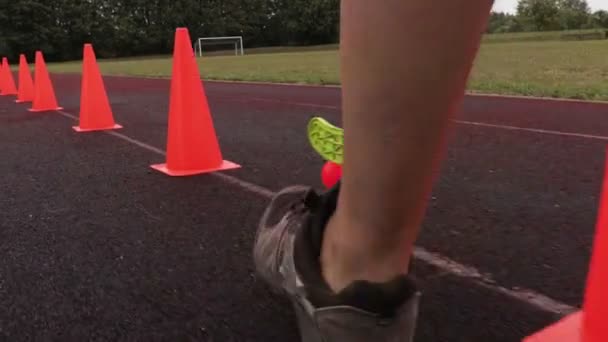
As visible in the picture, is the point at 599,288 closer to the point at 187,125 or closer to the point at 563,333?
the point at 563,333

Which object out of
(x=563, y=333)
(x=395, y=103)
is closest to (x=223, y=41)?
(x=563, y=333)

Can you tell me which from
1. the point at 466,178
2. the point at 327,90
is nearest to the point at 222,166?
the point at 466,178

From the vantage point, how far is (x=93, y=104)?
6.15 meters

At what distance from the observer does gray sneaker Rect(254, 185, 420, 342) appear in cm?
118

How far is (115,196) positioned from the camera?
3.22m

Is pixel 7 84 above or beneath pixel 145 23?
beneath

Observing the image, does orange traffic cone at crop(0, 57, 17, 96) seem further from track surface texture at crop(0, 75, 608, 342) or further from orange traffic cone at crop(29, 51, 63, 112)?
track surface texture at crop(0, 75, 608, 342)

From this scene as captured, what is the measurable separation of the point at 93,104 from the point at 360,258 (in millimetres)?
5508

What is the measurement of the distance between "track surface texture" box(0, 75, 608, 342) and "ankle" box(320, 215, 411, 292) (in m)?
0.46

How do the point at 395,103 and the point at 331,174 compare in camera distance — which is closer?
the point at 395,103

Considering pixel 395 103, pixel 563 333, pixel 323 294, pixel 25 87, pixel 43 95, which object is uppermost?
pixel 395 103

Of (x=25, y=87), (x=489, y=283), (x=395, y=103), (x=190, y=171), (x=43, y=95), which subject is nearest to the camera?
(x=395, y=103)

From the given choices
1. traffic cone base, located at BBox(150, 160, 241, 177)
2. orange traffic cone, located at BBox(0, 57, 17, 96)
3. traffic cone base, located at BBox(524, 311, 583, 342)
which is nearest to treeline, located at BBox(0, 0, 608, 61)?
orange traffic cone, located at BBox(0, 57, 17, 96)

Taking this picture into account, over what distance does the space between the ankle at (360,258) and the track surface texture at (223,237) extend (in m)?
0.46
